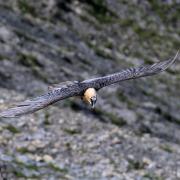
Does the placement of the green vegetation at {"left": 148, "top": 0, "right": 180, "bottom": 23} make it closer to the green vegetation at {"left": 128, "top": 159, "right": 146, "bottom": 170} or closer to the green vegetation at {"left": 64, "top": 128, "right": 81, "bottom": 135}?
the green vegetation at {"left": 64, "top": 128, "right": 81, "bottom": 135}

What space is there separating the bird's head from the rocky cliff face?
3758mm

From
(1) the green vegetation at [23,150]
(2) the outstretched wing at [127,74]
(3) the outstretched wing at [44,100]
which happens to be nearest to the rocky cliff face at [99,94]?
(1) the green vegetation at [23,150]

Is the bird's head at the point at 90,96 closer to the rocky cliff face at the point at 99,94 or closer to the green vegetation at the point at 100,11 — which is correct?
the rocky cliff face at the point at 99,94

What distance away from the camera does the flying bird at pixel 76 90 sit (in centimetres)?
1477

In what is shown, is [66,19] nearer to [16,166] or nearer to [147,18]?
[147,18]

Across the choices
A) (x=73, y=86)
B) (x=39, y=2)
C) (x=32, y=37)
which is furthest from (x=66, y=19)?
(x=73, y=86)

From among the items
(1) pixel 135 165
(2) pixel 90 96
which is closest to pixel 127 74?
Result: (2) pixel 90 96

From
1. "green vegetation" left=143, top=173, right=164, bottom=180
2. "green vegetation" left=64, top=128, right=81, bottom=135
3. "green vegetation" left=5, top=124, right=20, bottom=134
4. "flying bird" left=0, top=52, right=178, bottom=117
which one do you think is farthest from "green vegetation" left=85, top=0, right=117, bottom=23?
"flying bird" left=0, top=52, right=178, bottom=117

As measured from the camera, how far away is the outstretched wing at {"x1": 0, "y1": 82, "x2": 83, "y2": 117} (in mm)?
14335

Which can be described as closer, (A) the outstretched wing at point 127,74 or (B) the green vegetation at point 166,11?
(A) the outstretched wing at point 127,74

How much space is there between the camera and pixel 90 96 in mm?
17859

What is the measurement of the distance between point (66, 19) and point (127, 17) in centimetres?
478

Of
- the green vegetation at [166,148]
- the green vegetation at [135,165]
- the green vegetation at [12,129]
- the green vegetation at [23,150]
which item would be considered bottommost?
the green vegetation at [135,165]

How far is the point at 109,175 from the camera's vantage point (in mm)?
21984
